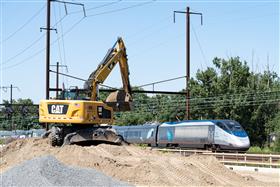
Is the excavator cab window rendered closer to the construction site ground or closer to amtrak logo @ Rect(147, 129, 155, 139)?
the construction site ground

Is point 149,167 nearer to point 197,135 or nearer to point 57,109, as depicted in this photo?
point 57,109

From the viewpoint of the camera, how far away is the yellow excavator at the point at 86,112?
2608 centimetres

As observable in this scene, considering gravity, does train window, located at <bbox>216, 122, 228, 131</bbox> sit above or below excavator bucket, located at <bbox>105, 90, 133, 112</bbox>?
below

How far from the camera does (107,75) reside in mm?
28453

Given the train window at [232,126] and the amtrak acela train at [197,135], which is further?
the train window at [232,126]

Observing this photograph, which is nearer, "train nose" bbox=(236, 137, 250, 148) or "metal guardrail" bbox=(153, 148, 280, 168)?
"metal guardrail" bbox=(153, 148, 280, 168)

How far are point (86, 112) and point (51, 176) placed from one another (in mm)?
10008

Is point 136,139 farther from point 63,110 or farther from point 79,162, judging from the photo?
point 79,162

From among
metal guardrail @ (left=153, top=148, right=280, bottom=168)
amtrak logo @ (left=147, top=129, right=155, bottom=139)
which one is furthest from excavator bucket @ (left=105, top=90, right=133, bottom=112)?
amtrak logo @ (left=147, top=129, right=155, bottom=139)

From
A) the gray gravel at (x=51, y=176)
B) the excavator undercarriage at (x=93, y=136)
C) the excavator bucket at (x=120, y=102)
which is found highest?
the excavator bucket at (x=120, y=102)

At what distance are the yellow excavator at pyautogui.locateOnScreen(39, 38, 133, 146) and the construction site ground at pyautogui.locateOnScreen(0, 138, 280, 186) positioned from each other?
215 centimetres

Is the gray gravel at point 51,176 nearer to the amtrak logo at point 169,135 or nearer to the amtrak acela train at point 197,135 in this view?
the amtrak acela train at point 197,135

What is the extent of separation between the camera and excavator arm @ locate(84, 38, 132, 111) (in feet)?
88.6

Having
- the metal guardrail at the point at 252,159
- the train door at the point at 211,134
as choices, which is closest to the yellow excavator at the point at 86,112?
the metal guardrail at the point at 252,159
